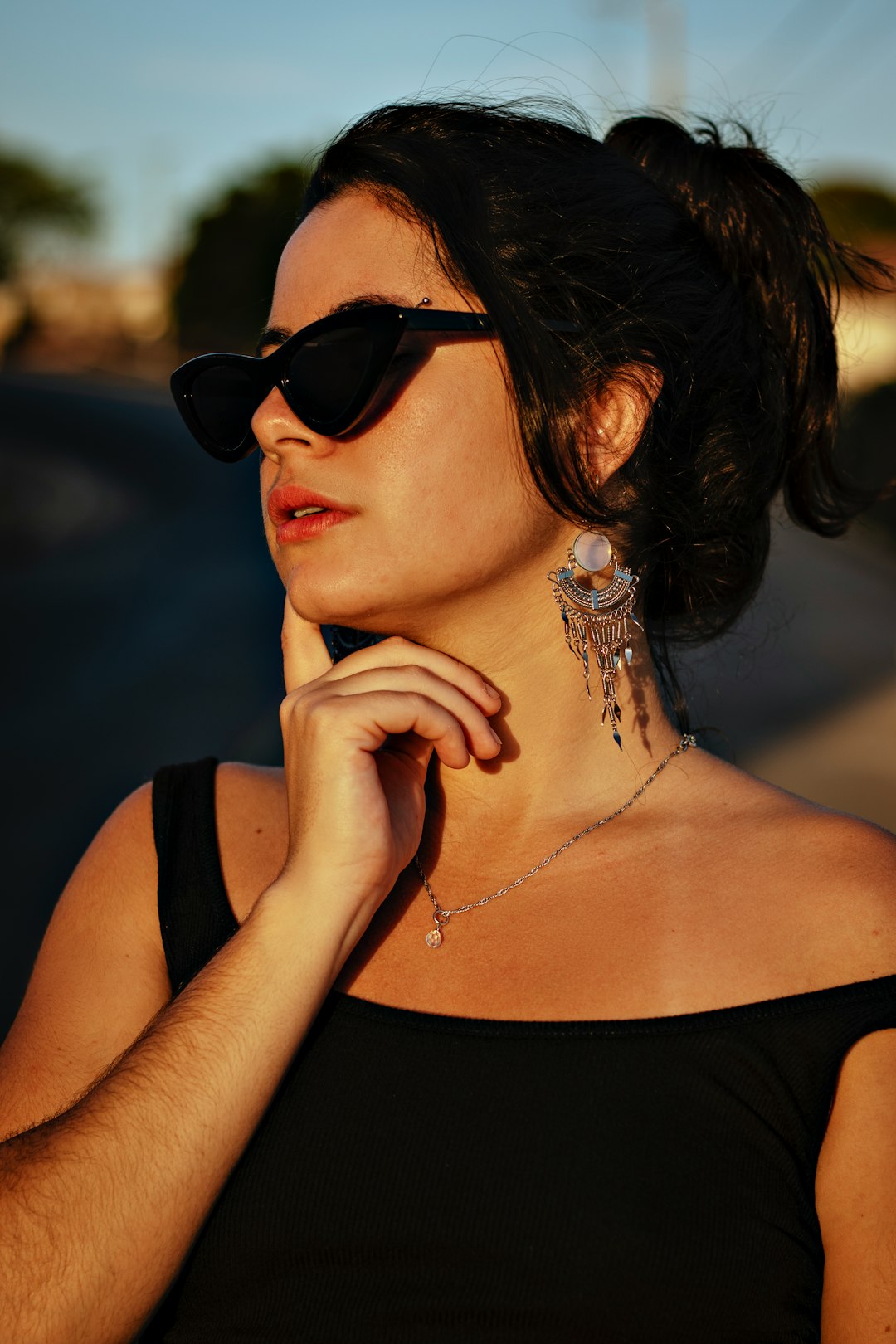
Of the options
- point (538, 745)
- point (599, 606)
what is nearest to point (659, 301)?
point (599, 606)

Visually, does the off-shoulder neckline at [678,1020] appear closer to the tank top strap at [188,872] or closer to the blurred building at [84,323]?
the tank top strap at [188,872]

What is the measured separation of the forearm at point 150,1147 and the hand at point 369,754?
0.40 feet

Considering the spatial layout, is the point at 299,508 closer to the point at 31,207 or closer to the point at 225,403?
the point at 225,403

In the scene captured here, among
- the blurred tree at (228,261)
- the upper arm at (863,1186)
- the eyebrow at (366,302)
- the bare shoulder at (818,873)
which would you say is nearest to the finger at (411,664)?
the bare shoulder at (818,873)

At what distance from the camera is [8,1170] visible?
1869 millimetres

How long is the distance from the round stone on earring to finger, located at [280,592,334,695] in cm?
57

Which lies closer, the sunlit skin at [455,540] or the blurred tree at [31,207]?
the sunlit skin at [455,540]

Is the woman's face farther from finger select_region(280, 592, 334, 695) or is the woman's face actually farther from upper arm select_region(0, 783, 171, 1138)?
upper arm select_region(0, 783, 171, 1138)

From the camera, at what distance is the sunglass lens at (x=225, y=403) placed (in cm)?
250

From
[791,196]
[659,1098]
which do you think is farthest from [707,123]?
[659,1098]

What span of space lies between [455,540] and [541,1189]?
111cm

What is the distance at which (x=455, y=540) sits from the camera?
229 centimetres

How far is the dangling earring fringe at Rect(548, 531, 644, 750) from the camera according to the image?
8.00 feet

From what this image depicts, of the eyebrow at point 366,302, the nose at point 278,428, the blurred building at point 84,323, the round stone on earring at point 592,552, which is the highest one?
the eyebrow at point 366,302
